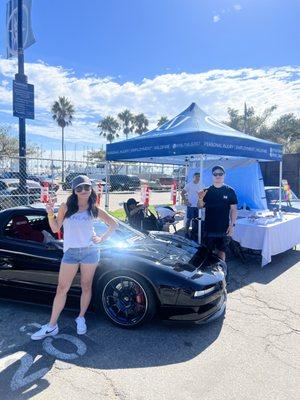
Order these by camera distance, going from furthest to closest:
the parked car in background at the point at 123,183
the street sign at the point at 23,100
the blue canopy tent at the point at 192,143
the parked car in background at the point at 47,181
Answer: the parked car in background at the point at 123,183 < the parked car in background at the point at 47,181 < the street sign at the point at 23,100 < the blue canopy tent at the point at 192,143

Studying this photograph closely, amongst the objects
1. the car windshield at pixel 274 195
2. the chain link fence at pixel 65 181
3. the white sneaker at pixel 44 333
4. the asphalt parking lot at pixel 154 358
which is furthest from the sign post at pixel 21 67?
the car windshield at pixel 274 195

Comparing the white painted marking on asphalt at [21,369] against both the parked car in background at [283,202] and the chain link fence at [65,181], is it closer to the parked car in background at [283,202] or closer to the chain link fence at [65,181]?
the chain link fence at [65,181]

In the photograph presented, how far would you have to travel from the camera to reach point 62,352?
3.27 meters

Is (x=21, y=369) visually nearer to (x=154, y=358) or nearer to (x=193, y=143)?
(x=154, y=358)

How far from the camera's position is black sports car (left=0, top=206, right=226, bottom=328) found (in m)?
3.58

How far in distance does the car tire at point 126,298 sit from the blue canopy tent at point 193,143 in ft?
12.3

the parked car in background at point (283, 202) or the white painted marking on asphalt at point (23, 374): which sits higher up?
the parked car in background at point (283, 202)

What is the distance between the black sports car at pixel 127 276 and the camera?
3584 millimetres

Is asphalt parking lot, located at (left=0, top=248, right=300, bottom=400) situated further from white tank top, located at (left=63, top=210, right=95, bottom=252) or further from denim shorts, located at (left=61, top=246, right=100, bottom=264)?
white tank top, located at (left=63, top=210, right=95, bottom=252)

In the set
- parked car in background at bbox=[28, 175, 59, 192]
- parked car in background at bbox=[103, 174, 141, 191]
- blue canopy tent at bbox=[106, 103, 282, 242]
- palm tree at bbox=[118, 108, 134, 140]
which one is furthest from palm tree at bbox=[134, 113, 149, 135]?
blue canopy tent at bbox=[106, 103, 282, 242]

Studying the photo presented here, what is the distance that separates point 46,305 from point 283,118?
42.6 metres

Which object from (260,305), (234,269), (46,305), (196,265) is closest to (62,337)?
(46,305)

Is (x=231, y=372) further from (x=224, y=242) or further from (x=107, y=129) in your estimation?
(x=107, y=129)

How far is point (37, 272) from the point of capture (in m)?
4.02
